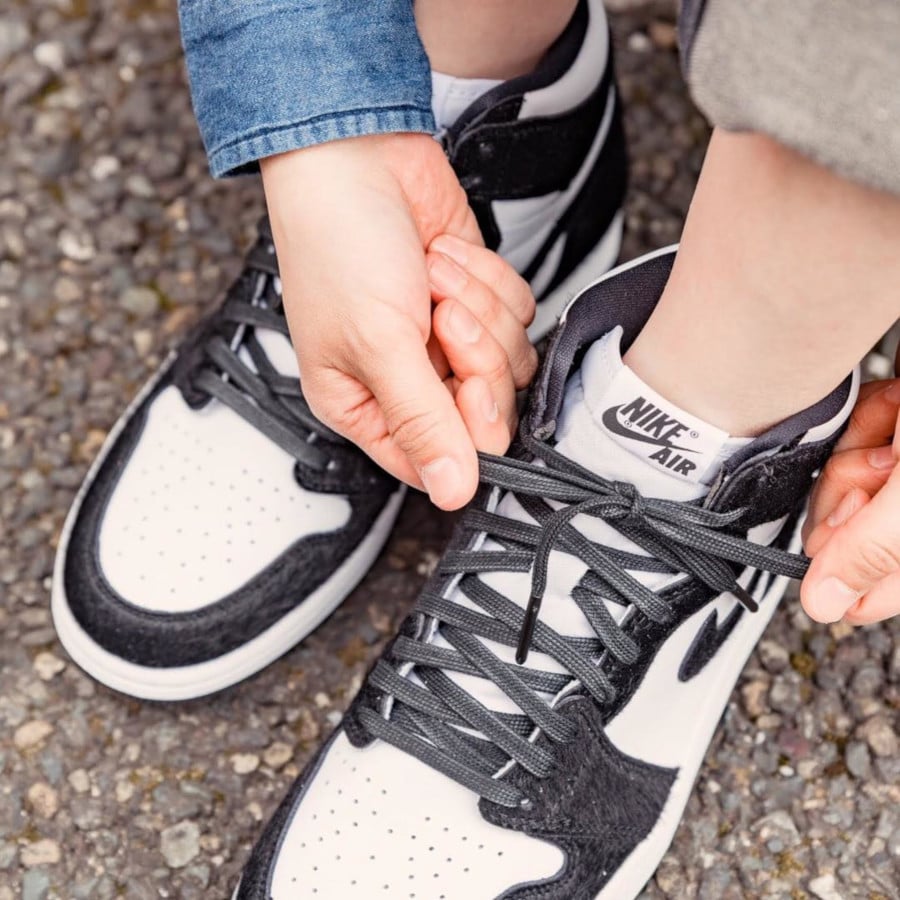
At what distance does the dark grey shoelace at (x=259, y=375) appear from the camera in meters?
1.23

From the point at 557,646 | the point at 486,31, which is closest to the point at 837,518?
the point at 557,646

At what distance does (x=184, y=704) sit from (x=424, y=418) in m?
0.53

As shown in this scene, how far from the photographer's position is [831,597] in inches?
36.9

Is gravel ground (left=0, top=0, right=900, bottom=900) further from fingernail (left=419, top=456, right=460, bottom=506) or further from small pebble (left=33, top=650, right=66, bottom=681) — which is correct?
fingernail (left=419, top=456, right=460, bottom=506)

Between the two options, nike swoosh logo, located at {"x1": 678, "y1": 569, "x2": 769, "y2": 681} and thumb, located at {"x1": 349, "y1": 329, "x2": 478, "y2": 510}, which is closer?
thumb, located at {"x1": 349, "y1": 329, "x2": 478, "y2": 510}

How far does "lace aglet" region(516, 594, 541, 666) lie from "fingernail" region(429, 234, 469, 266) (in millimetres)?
338

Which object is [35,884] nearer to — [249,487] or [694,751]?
[249,487]

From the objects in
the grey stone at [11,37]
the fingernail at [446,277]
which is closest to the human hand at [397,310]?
the fingernail at [446,277]

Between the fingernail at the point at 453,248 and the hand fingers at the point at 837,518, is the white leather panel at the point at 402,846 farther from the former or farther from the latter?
the fingernail at the point at 453,248

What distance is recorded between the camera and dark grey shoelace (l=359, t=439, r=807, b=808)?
0.99 m

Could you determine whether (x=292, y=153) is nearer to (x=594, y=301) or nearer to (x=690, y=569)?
(x=594, y=301)

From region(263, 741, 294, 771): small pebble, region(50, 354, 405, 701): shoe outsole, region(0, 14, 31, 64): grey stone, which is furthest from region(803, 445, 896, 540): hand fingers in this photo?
region(0, 14, 31, 64): grey stone

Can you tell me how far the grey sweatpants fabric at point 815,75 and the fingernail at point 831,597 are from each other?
0.38 m

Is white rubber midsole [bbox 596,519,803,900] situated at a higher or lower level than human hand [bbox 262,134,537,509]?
lower
